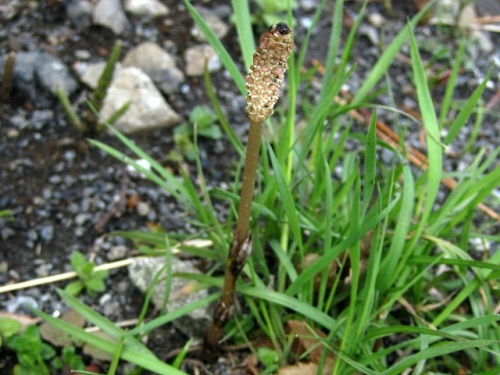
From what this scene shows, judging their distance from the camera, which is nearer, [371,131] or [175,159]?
[371,131]

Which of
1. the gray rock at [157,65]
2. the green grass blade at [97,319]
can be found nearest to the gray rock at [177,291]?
the green grass blade at [97,319]

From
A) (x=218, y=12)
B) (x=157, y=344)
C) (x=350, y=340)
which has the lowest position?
(x=157, y=344)

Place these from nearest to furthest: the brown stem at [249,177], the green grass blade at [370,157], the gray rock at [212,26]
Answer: the brown stem at [249,177] < the green grass blade at [370,157] < the gray rock at [212,26]

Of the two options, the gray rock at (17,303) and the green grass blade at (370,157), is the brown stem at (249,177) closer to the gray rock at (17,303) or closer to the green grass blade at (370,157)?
the green grass blade at (370,157)

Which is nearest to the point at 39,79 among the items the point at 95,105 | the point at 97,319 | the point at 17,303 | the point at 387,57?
the point at 95,105

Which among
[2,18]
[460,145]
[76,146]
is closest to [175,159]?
[76,146]

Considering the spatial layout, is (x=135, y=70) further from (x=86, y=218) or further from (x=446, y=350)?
(x=446, y=350)
